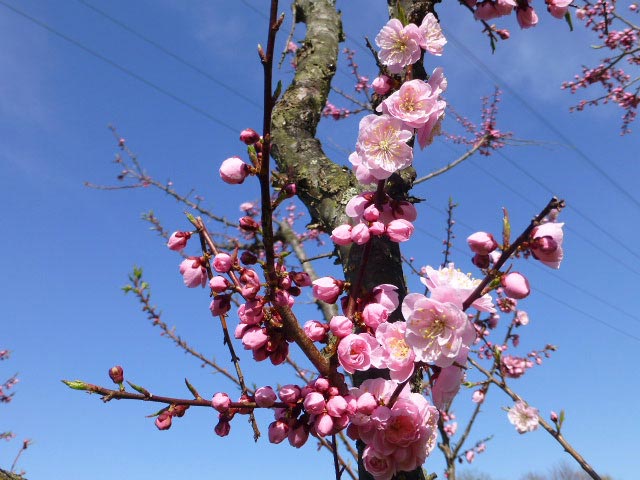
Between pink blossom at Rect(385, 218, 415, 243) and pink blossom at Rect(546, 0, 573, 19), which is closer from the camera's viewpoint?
pink blossom at Rect(385, 218, 415, 243)

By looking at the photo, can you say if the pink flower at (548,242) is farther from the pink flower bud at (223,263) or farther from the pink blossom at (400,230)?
the pink flower bud at (223,263)

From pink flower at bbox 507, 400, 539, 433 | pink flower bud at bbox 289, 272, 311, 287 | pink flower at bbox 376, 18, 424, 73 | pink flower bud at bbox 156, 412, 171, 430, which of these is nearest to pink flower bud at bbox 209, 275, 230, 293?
pink flower bud at bbox 289, 272, 311, 287

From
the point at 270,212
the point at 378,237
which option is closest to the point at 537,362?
the point at 378,237

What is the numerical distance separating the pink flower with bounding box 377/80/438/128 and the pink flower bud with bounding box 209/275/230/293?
55 centimetres

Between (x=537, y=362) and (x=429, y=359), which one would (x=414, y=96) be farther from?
(x=537, y=362)

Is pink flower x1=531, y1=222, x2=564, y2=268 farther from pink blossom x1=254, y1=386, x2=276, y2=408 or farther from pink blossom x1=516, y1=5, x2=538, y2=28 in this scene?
pink blossom x1=516, y1=5, x2=538, y2=28

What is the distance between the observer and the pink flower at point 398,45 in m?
1.33

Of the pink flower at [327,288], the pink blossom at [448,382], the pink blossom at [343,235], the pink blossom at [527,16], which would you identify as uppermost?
the pink blossom at [527,16]

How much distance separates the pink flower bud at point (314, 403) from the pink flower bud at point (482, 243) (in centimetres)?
41

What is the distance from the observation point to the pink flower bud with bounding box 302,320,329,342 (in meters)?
1.09

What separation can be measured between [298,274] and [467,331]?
341 mm

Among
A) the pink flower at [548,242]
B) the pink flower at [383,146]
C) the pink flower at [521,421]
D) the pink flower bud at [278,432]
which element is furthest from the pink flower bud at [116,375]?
the pink flower at [521,421]

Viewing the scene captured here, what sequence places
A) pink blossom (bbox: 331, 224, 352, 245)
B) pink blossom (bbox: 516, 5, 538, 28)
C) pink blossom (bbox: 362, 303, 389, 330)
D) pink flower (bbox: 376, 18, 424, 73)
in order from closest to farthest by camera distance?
pink blossom (bbox: 362, 303, 389, 330), pink blossom (bbox: 331, 224, 352, 245), pink flower (bbox: 376, 18, 424, 73), pink blossom (bbox: 516, 5, 538, 28)

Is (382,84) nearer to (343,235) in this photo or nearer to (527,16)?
(343,235)
